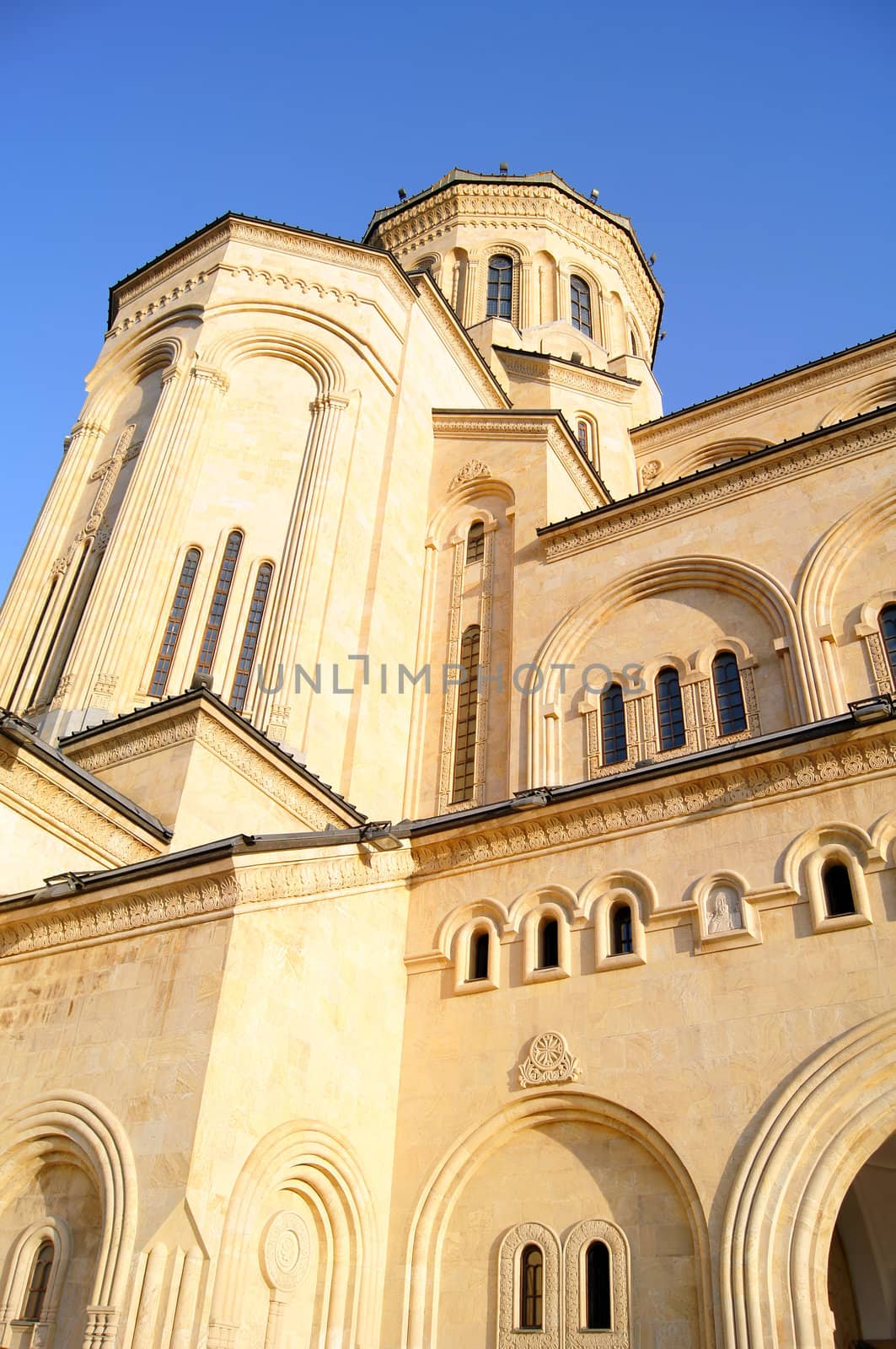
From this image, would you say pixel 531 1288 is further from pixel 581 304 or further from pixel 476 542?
pixel 581 304

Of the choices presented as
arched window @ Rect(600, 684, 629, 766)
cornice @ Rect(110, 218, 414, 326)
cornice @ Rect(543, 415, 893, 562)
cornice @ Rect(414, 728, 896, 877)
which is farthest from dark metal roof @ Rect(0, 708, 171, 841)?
cornice @ Rect(110, 218, 414, 326)

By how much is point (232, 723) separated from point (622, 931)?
6795mm

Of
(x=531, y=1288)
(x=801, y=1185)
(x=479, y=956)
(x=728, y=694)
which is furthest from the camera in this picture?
(x=728, y=694)

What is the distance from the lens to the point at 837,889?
33.5 feet

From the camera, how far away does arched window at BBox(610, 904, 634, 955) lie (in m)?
11.1

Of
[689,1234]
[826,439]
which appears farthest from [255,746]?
[826,439]

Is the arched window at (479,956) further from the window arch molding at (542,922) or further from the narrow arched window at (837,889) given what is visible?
the narrow arched window at (837,889)

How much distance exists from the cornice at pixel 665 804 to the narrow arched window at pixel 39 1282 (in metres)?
5.34

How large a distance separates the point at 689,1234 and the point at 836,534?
1104 cm

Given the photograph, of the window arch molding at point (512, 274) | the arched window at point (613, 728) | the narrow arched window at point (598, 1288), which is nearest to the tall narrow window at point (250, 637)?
the arched window at point (613, 728)

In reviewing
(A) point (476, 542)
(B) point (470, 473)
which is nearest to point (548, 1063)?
(A) point (476, 542)

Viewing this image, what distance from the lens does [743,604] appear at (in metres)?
17.5

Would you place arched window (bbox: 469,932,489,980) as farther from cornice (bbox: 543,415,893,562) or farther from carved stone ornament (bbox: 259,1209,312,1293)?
cornice (bbox: 543,415,893,562)

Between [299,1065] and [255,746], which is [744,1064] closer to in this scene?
[299,1065]
